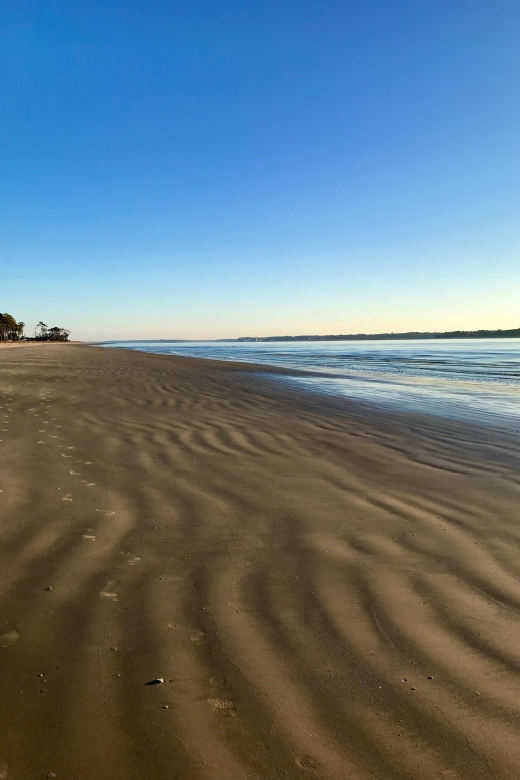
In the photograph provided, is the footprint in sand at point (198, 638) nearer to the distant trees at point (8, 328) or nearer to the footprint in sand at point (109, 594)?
the footprint in sand at point (109, 594)

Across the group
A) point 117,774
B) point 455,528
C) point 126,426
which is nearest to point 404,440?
point 455,528

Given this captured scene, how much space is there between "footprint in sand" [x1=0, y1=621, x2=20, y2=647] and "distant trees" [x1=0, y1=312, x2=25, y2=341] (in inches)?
4315

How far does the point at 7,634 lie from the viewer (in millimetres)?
2367

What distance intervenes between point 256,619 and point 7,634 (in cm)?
134

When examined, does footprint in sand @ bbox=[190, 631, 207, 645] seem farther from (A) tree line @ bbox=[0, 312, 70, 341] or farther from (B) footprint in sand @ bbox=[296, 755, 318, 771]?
(A) tree line @ bbox=[0, 312, 70, 341]

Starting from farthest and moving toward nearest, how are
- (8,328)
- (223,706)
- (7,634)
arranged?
(8,328) → (7,634) → (223,706)

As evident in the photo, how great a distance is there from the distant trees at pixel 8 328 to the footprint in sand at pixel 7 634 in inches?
4315

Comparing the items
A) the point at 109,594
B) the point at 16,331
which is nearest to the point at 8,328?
the point at 16,331

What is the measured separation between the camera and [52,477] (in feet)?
15.9

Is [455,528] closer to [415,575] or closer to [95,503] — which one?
[415,575]

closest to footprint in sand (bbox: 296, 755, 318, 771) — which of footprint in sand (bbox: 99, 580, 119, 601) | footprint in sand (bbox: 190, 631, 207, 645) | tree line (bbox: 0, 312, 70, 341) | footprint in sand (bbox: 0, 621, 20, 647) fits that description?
footprint in sand (bbox: 190, 631, 207, 645)

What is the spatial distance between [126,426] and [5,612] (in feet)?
17.1

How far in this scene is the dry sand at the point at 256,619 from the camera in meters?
1.76

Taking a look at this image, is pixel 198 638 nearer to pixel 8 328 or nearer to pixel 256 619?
pixel 256 619
